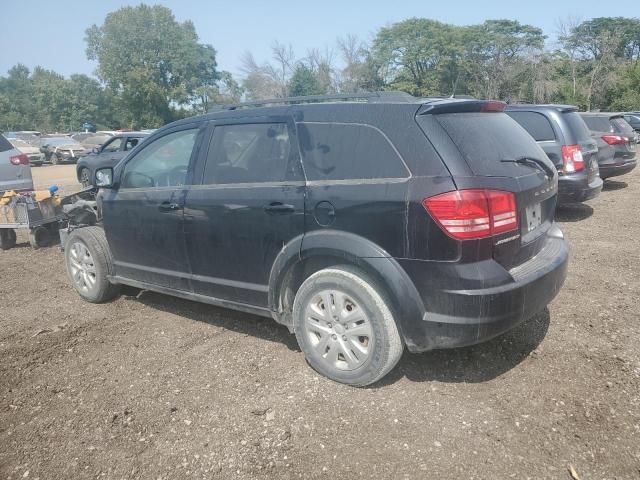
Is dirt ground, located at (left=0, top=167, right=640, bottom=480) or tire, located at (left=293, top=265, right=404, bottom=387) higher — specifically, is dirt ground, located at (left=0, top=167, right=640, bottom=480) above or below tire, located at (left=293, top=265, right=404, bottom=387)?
below

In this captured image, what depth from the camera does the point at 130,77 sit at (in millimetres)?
56906

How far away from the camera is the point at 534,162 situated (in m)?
3.32

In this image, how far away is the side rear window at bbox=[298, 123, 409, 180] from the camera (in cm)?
→ 294

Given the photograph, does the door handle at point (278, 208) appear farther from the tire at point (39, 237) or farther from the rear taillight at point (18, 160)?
the rear taillight at point (18, 160)

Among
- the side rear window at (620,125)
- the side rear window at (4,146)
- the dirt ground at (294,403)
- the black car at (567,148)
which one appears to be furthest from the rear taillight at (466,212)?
the side rear window at (620,125)

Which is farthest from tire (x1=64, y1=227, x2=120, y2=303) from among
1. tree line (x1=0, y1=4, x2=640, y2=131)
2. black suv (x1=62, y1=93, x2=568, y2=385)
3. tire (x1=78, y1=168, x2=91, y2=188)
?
tree line (x1=0, y1=4, x2=640, y2=131)

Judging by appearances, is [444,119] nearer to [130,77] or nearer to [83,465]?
[83,465]

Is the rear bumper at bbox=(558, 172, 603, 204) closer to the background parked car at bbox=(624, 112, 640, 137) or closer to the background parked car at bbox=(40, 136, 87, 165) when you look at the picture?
the background parked car at bbox=(624, 112, 640, 137)

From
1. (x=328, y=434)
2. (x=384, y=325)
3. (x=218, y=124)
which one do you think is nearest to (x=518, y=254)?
(x=384, y=325)

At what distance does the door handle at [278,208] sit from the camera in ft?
10.7

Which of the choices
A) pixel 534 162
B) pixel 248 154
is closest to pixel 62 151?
pixel 248 154

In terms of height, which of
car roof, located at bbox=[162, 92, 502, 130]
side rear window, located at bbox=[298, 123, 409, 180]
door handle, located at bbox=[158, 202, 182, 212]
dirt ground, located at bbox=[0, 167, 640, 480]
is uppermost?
car roof, located at bbox=[162, 92, 502, 130]

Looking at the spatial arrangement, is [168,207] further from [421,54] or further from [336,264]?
[421,54]

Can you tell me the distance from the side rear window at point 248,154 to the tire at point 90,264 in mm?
1586
